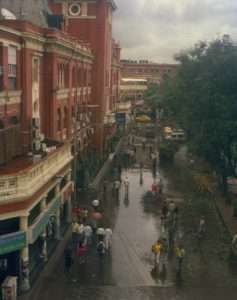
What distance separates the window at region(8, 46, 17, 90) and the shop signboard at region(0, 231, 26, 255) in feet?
30.9

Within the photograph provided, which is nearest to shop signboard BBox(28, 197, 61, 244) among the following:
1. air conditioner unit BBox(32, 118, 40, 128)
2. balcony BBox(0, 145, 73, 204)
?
balcony BBox(0, 145, 73, 204)

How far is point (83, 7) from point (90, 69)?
252 inches

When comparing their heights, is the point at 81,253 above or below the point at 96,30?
below

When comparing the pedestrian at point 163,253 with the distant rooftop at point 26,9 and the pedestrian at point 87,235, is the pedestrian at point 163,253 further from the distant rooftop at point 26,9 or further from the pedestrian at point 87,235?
the distant rooftop at point 26,9

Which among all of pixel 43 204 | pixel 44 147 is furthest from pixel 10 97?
pixel 43 204

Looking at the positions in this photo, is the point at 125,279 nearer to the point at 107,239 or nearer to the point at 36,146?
the point at 107,239

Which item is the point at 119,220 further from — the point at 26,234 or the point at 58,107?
the point at 26,234

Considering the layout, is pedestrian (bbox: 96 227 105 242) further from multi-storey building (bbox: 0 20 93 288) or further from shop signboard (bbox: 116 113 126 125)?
shop signboard (bbox: 116 113 126 125)

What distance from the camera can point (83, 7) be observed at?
53.0m

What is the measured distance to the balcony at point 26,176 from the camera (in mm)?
19062

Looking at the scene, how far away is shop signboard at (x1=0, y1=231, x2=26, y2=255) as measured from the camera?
747 inches

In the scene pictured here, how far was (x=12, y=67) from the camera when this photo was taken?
26375mm

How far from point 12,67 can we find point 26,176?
862 cm

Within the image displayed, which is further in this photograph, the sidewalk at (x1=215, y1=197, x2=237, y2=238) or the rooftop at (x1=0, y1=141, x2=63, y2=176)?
the sidewalk at (x1=215, y1=197, x2=237, y2=238)
